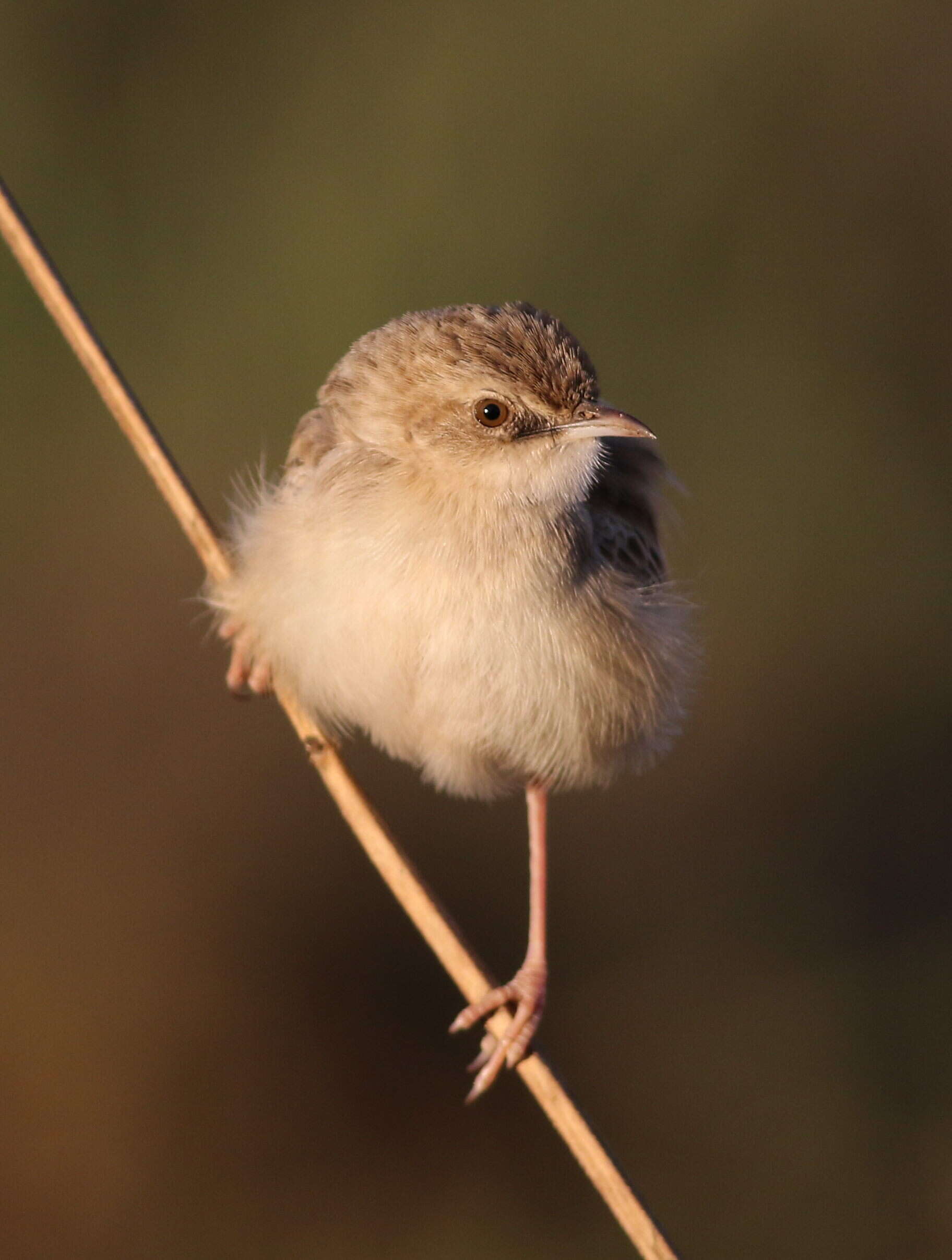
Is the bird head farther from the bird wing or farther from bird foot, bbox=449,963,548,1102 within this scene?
bird foot, bbox=449,963,548,1102

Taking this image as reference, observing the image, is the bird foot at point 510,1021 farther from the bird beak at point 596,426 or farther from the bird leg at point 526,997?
the bird beak at point 596,426

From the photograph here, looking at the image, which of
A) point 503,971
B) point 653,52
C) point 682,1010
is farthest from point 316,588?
point 653,52

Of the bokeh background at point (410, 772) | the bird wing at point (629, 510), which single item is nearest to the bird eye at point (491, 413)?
the bird wing at point (629, 510)

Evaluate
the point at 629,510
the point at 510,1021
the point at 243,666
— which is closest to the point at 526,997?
the point at 510,1021

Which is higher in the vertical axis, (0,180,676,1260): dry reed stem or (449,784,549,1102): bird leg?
(0,180,676,1260): dry reed stem

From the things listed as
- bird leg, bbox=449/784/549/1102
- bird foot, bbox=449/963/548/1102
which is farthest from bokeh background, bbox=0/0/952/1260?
bird foot, bbox=449/963/548/1102

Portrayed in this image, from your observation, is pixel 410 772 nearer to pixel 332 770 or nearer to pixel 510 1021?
pixel 510 1021
